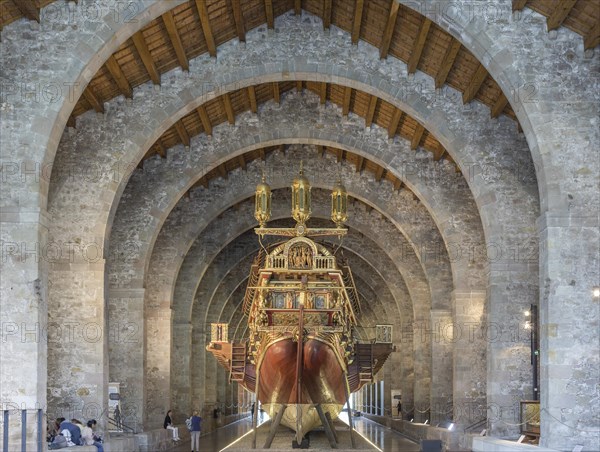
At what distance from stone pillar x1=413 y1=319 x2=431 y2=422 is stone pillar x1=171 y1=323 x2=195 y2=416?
785 centimetres

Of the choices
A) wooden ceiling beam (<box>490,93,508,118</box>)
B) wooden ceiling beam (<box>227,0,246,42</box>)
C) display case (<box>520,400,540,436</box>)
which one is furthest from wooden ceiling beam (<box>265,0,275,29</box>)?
display case (<box>520,400,540,436</box>)

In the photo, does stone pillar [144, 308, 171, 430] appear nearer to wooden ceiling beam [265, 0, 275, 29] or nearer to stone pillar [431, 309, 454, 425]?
stone pillar [431, 309, 454, 425]

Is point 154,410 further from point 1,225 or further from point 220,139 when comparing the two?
point 1,225

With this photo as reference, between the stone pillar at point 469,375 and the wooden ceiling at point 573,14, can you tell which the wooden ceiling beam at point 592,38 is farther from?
the stone pillar at point 469,375

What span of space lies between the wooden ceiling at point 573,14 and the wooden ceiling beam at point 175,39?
6767 mm

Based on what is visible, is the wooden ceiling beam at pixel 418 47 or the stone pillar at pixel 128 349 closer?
the wooden ceiling beam at pixel 418 47

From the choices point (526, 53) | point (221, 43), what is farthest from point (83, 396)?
point (526, 53)

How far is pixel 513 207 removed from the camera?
22328 millimetres

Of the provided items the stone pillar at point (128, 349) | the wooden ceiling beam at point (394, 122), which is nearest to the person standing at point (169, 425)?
the stone pillar at point (128, 349)

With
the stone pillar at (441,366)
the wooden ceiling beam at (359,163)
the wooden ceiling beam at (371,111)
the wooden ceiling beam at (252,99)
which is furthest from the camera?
the wooden ceiling beam at (359,163)

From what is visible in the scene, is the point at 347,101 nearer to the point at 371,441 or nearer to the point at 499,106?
the point at 499,106

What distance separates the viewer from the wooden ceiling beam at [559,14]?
A: 16595 millimetres

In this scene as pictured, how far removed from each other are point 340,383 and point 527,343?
7.07m

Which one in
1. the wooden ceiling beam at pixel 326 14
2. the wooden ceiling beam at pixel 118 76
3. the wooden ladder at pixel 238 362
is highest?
the wooden ceiling beam at pixel 326 14
